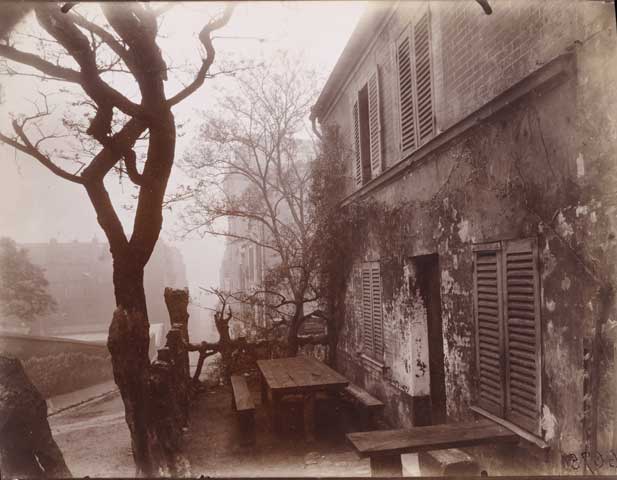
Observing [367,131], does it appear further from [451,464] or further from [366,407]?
[451,464]

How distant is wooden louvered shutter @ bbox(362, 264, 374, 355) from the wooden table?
3.68ft

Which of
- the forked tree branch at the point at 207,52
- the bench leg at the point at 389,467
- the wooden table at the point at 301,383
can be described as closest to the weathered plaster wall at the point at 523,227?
the bench leg at the point at 389,467

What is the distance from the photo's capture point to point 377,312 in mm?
7961

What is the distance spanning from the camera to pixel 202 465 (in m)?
6.27

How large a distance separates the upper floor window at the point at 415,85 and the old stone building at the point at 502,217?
3 centimetres

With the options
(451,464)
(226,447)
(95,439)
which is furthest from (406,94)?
(95,439)

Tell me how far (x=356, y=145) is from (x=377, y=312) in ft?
11.2

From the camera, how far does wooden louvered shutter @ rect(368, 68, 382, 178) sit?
305 inches

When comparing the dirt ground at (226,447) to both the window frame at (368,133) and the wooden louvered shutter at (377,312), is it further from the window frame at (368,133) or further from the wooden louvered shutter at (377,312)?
the window frame at (368,133)

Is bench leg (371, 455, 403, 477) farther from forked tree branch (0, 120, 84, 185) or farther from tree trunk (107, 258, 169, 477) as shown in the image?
forked tree branch (0, 120, 84, 185)

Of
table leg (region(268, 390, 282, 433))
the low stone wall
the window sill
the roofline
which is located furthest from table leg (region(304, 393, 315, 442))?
the roofline

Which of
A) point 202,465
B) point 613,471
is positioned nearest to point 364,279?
point 202,465

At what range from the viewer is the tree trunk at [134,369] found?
157 inches

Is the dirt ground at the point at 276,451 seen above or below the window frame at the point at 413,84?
below
